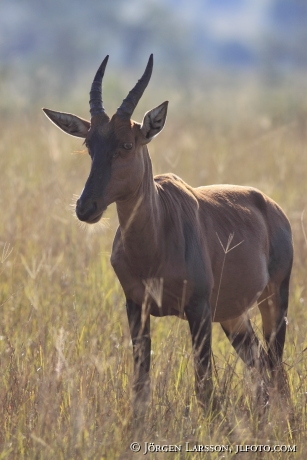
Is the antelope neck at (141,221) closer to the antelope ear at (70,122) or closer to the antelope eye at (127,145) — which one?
the antelope eye at (127,145)

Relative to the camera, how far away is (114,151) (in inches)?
192

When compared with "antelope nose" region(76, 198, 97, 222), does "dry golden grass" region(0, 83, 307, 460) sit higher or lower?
lower

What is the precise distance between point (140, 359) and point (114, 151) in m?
1.22

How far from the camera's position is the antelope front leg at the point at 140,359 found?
4.47 m

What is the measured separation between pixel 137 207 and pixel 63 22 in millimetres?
74633

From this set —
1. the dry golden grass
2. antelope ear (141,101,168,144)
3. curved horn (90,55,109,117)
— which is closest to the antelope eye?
antelope ear (141,101,168,144)

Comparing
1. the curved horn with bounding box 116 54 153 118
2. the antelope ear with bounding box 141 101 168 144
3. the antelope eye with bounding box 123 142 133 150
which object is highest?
the curved horn with bounding box 116 54 153 118

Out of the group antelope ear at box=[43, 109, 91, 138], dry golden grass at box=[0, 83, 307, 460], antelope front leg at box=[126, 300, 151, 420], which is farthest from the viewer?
antelope ear at box=[43, 109, 91, 138]

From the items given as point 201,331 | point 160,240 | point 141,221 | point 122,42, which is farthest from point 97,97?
point 122,42

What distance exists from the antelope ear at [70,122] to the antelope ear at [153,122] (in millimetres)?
413

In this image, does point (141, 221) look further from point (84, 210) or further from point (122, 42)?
point (122, 42)

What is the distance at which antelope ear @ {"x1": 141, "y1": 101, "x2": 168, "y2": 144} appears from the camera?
16.4ft

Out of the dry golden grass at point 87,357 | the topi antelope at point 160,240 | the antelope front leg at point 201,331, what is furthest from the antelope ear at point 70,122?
the antelope front leg at point 201,331

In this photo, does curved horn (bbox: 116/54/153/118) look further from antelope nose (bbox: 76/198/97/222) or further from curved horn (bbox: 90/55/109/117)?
antelope nose (bbox: 76/198/97/222)
